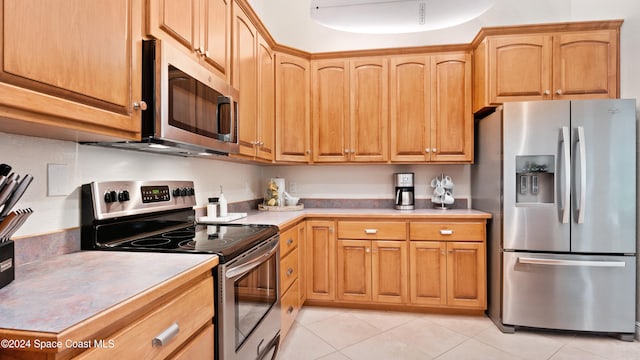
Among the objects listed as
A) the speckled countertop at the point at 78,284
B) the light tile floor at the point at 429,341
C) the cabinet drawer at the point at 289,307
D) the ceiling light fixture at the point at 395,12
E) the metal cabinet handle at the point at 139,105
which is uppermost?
the ceiling light fixture at the point at 395,12

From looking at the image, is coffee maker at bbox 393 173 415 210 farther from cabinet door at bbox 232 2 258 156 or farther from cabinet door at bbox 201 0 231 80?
cabinet door at bbox 201 0 231 80

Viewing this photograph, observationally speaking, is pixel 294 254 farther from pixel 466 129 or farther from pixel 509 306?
pixel 466 129

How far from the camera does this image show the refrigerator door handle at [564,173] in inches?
92.0

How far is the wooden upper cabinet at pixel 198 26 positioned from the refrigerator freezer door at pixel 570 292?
2.47 meters

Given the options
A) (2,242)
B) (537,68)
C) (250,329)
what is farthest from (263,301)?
(537,68)

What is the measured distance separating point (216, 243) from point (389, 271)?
179 cm

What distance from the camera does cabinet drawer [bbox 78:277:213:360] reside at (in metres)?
0.77

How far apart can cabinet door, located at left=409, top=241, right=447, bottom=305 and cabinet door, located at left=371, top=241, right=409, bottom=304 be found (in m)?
0.07

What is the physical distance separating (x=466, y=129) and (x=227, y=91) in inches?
84.8

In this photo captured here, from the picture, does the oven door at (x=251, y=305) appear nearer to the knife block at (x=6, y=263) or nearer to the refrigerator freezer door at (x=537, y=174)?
the knife block at (x=6, y=263)

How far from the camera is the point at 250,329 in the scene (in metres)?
1.55

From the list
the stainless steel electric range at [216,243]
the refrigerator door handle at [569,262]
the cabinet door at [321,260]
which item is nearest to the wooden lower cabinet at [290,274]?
the cabinet door at [321,260]

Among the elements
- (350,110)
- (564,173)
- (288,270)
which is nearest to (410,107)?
(350,110)

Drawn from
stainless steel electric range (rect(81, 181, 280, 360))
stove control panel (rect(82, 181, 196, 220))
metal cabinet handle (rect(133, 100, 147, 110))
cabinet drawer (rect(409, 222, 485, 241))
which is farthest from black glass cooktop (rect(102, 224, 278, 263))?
cabinet drawer (rect(409, 222, 485, 241))
